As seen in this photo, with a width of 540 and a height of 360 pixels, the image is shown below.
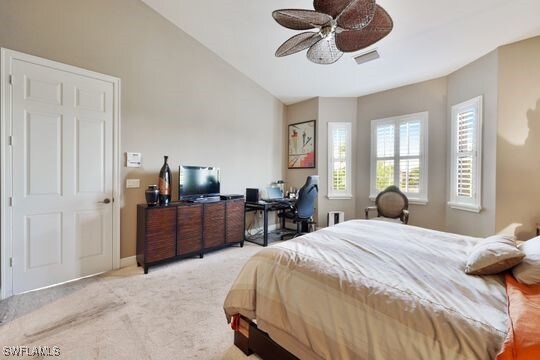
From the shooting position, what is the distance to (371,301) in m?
1.05

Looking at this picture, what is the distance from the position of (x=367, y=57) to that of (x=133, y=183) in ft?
12.0

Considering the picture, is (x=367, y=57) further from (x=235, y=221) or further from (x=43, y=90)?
(x=43, y=90)

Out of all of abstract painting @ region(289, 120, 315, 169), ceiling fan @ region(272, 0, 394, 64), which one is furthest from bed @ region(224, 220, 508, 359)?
abstract painting @ region(289, 120, 315, 169)

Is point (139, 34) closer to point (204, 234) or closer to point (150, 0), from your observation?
point (150, 0)

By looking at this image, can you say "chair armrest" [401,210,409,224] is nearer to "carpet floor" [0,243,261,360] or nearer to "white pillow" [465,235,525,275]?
"white pillow" [465,235,525,275]

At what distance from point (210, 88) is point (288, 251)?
11.1ft

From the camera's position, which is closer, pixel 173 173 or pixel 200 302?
pixel 200 302

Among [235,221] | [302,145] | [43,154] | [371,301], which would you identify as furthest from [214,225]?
[371,301]

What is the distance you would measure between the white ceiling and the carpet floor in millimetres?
3356

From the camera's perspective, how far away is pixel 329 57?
7.97 feet

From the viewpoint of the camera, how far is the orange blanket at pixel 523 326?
27.9 inches

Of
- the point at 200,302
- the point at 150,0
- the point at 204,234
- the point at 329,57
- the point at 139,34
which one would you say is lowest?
the point at 200,302

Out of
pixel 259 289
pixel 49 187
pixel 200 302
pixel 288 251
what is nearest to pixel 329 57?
pixel 288 251

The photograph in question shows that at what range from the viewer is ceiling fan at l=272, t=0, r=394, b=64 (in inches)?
68.6
